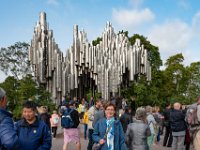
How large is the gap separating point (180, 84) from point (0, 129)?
222 ft

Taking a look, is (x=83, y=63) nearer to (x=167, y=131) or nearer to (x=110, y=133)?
(x=167, y=131)

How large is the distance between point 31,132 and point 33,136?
0.21 ft

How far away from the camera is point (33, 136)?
5.85 metres

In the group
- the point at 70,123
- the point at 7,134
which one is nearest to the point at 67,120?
the point at 70,123

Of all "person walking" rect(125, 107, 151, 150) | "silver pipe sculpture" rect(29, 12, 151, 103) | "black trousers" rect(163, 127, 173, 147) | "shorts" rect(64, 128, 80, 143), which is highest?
"silver pipe sculpture" rect(29, 12, 151, 103)

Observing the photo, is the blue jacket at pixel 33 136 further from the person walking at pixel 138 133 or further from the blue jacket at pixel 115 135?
the person walking at pixel 138 133

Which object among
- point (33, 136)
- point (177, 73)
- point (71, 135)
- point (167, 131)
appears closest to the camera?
point (33, 136)

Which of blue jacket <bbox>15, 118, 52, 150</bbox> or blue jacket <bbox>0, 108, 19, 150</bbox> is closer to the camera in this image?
blue jacket <bbox>0, 108, 19, 150</bbox>

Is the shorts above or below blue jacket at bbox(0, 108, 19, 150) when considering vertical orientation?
below

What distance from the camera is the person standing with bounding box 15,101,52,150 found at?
5.83 m

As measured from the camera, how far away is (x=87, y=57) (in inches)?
1296

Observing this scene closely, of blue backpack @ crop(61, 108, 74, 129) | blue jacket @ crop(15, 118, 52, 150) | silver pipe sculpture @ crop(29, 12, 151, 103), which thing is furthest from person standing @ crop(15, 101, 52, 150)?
silver pipe sculpture @ crop(29, 12, 151, 103)

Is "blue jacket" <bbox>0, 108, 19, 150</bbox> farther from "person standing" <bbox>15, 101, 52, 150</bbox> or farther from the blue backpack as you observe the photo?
the blue backpack

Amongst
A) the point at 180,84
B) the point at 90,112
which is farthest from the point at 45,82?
the point at 180,84
